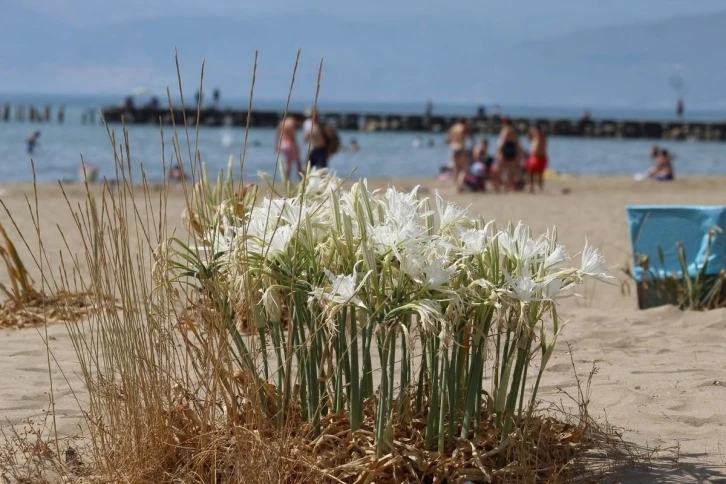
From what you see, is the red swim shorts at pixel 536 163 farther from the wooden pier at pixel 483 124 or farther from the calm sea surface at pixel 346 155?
the wooden pier at pixel 483 124

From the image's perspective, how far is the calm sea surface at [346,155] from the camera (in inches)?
1110

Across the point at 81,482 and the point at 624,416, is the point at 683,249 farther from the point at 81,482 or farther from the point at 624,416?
the point at 81,482

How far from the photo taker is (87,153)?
34062 mm

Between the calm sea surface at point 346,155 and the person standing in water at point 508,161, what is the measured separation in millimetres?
8578

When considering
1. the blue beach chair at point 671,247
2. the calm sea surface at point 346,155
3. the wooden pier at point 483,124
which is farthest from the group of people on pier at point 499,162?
the wooden pier at point 483,124

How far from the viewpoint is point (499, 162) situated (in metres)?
16.2

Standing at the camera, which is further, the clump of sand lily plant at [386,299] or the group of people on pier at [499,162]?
the group of people on pier at [499,162]

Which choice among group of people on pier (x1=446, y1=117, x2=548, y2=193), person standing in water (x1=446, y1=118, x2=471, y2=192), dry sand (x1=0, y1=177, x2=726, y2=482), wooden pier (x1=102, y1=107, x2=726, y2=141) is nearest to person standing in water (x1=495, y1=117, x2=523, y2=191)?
group of people on pier (x1=446, y1=117, x2=548, y2=193)

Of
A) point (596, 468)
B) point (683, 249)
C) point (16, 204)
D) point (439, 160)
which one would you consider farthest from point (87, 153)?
point (596, 468)

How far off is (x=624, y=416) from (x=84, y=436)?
1868mm

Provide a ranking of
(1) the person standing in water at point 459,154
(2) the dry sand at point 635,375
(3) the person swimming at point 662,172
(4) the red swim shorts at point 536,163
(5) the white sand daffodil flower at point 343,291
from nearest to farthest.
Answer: (5) the white sand daffodil flower at point 343,291
(2) the dry sand at point 635,375
(1) the person standing in water at point 459,154
(4) the red swim shorts at point 536,163
(3) the person swimming at point 662,172

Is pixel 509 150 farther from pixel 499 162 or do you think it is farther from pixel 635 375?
pixel 635 375

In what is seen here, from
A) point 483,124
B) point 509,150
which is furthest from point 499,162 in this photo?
point 483,124

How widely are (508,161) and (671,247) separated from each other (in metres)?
10.5
